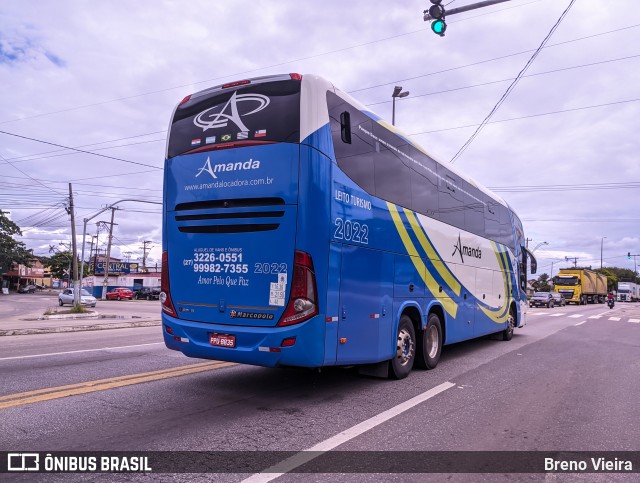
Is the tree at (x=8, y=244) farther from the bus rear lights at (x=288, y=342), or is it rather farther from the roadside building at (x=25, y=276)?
the bus rear lights at (x=288, y=342)

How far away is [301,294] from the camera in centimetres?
534

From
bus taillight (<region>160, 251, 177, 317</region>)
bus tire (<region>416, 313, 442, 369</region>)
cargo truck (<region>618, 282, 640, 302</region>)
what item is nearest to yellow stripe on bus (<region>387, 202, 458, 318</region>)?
bus tire (<region>416, 313, 442, 369</region>)

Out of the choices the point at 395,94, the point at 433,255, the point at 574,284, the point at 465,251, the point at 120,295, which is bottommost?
the point at 120,295

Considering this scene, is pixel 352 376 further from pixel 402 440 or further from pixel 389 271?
pixel 402 440

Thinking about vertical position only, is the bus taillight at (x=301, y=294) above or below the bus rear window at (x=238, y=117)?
below

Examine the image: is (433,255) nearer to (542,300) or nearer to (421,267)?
(421,267)

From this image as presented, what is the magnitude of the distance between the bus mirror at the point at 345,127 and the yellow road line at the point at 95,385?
4401 millimetres

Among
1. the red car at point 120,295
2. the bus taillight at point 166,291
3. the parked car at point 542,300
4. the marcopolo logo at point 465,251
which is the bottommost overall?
the red car at point 120,295

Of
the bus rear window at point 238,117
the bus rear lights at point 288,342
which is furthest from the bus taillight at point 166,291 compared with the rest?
the bus rear lights at point 288,342

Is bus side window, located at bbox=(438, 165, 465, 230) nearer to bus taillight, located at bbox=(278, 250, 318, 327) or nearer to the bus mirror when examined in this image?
the bus mirror

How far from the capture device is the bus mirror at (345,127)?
19.7 feet

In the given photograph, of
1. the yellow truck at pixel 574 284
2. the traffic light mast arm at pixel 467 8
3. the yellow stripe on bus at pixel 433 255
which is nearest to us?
the yellow stripe on bus at pixel 433 255

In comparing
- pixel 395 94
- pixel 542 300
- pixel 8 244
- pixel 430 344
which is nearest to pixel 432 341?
pixel 430 344

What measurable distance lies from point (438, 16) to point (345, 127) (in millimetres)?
3558
